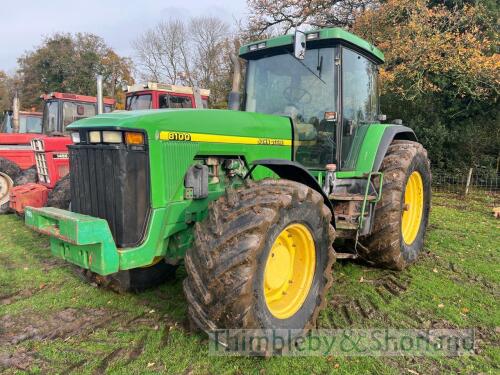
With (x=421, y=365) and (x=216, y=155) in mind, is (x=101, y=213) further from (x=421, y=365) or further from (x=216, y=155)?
(x=421, y=365)

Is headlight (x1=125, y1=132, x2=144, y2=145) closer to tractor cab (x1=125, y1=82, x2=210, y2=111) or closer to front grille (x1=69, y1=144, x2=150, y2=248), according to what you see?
front grille (x1=69, y1=144, x2=150, y2=248)

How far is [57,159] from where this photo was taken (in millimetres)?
7344

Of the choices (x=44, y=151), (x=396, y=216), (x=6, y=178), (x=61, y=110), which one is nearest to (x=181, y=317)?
(x=396, y=216)

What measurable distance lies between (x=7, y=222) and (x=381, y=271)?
6.55m

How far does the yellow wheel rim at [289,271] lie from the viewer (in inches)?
115

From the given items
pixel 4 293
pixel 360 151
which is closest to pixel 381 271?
pixel 360 151

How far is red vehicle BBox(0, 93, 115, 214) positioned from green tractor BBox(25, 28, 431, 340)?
4291mm

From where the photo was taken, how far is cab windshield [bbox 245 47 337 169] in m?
4.00

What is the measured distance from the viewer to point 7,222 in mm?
7324

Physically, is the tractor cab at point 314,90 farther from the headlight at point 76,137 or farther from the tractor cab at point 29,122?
the tractor cab at point 29,122

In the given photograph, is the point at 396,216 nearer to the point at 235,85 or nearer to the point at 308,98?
the point at 308,98

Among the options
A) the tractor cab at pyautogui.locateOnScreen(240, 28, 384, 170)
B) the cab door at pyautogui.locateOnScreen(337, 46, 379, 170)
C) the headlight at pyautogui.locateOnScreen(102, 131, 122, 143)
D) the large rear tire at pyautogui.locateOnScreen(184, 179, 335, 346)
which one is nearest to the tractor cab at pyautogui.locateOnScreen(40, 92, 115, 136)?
the tractor cab at pyautogui.locateOnScreen(240, 28, 384, 170)

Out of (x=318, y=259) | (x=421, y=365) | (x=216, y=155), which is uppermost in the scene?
(x=216, y=155)

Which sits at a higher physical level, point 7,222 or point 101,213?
point 101,213
